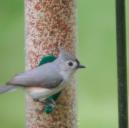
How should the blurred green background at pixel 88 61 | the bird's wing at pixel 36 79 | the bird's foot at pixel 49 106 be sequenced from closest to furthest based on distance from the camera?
the bird's wing at pixel 36 79 → the bird's foot at pixel 49 106 → the blurred green background at pixel 88 61

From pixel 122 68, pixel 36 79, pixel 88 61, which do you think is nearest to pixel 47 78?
pixel 36 79

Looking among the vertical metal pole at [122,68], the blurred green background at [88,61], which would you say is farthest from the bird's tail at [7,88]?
the blurred green background at [88,61]

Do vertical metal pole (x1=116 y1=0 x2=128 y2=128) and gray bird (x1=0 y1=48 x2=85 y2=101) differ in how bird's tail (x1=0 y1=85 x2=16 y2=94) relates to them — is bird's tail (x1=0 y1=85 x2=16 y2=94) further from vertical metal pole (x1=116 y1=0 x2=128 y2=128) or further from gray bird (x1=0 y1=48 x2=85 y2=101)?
vertical metal pole (x1=116 y1=0 x2=128 y2=128)

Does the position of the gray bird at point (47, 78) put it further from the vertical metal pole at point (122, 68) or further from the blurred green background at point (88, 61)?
the blurred green background at point (88, 61)

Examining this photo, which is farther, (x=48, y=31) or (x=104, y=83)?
(x=104, y=83)

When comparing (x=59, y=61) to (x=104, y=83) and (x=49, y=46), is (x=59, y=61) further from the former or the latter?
(x=104, y=83)

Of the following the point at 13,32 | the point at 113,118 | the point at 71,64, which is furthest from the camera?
the point at 13,32

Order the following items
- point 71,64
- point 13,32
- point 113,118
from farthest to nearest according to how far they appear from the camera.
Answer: point 13,32 → point 113,118 → point 71,64

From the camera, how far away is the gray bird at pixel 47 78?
732 cm

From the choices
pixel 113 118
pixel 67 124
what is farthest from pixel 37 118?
pixel 113 118

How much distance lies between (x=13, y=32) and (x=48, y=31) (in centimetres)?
223

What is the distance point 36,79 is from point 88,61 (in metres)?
2.26

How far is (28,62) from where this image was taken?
7.71 metres

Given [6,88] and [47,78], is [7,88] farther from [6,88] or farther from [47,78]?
[47,78]
